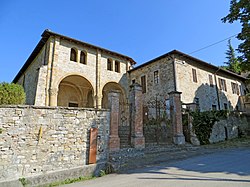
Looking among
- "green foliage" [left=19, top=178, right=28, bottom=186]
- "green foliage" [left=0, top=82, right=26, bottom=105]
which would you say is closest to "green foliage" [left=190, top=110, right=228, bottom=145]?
"green foliage" [left=19, top=178, right=28, bottom=186]

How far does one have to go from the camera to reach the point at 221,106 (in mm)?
17234

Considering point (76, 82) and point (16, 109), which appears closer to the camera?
point (16, 109)

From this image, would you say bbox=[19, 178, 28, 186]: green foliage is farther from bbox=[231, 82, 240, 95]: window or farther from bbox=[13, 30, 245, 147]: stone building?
bbox=[231, 82, 240, 95]: window

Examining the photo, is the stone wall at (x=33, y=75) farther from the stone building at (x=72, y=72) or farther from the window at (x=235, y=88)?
the window at (x=235, y=88)

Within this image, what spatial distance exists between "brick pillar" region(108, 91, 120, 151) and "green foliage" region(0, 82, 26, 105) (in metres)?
3.67

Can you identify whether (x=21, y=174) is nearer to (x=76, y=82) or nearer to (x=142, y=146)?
(x=142, y=146)

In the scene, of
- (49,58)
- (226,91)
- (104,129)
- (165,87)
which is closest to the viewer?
(104,129)

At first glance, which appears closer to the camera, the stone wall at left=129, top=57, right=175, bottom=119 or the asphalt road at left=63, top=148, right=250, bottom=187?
the asphalt road at left=63, top=148, right=250, bottom=187

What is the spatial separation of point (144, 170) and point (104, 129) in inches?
85.1

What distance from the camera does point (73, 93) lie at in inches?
703

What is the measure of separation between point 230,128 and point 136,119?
938 cm

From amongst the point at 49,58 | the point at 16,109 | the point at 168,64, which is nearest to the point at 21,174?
the point at 16,109

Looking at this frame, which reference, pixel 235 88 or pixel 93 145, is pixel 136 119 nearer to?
pixel 93 145

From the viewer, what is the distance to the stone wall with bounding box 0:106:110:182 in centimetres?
510
